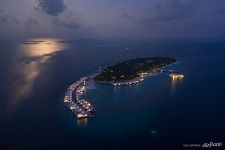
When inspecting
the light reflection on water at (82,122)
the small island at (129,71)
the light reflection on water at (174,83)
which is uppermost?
the small island at (129,71)

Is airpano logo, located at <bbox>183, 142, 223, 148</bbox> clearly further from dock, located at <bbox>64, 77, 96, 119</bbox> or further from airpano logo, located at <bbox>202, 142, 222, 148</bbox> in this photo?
dock, located at <bbox>64, 77, 96, 119</bbox>

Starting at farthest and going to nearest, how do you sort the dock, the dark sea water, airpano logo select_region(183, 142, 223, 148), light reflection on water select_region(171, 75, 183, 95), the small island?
the small island
light reflection on water select_region(171, 75, 183, 95)
the dock
the dark sea water
airpano logo select_region(183, 142, 223, 148)

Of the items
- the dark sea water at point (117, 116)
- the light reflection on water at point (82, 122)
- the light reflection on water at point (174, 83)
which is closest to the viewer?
the dark sea water at point (117, 116)

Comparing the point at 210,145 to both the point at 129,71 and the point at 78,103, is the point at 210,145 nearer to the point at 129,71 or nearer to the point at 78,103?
the point at 78,103

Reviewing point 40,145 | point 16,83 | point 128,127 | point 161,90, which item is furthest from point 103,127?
point 16,83

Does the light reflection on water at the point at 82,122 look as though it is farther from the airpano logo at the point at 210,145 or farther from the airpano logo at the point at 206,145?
the airpano logo at the point at 210,145

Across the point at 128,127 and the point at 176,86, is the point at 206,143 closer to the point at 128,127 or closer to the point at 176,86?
the point at 128,127

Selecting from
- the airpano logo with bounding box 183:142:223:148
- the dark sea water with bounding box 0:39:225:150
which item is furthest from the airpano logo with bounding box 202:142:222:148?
the dark sea water with bounding box 0:39:225:150

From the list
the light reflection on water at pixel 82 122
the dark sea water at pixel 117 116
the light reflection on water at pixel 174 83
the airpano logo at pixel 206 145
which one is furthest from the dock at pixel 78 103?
the light reflection on water at pixel 174 83
